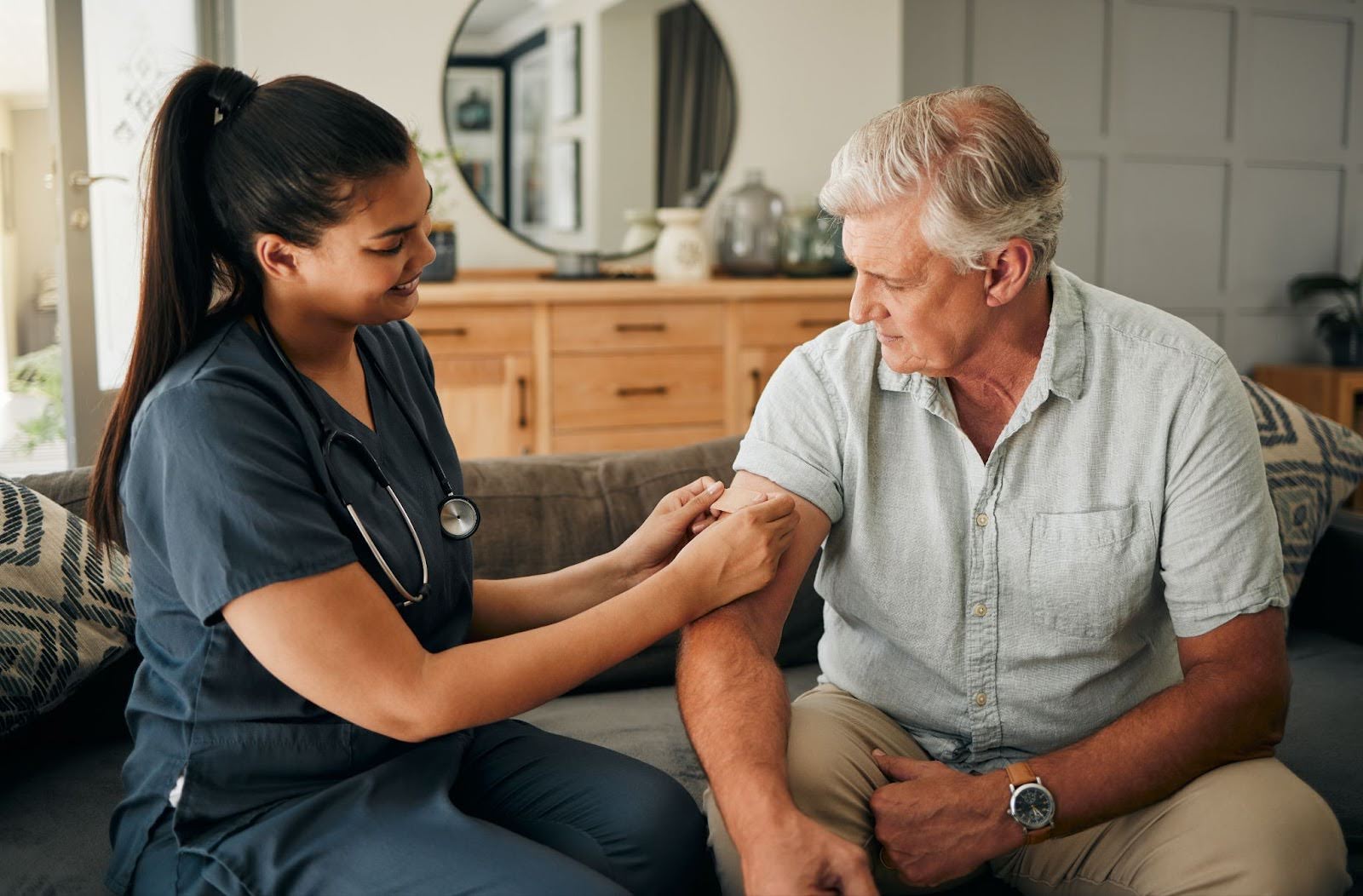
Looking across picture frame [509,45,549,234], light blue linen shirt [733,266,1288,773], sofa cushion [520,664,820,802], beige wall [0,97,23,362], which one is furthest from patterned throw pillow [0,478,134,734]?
picture frame [509,45,549,234]

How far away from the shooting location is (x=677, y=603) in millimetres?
1383

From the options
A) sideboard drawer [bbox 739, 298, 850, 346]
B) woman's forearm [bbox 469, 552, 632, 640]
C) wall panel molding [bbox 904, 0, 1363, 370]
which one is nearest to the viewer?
woman's forearm [bbox 469, 552, 632, 640]

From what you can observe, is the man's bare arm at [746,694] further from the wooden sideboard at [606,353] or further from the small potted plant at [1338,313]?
the small potted plant at [1338,313]

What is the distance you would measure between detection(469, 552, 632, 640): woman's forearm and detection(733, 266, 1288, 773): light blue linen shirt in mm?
245

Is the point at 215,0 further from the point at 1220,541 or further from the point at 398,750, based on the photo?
the point at 1220,541

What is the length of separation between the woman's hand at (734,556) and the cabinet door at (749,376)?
260 centimetres

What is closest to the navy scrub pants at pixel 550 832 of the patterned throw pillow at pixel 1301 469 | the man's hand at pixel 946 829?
the man's hand at pixel 946 829

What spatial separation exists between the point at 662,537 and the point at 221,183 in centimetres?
70

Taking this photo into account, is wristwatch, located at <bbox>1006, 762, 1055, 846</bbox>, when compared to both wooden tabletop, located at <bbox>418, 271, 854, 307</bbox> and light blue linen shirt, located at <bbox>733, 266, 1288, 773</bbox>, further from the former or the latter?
wooden tabletop, located at <bbox>418, 271, 854, 307</bbox>

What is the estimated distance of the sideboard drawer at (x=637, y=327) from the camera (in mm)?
3855

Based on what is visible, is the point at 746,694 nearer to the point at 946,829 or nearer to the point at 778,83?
the point at 946,829

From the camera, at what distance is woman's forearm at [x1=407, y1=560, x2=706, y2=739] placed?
1.22 m

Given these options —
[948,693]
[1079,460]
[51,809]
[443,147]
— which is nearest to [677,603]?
[948,693]

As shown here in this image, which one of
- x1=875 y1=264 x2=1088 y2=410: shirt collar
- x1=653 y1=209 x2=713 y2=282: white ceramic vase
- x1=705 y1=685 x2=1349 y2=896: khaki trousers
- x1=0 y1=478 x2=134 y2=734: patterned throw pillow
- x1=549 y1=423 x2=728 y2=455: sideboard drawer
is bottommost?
x1=705 y1=685 x2=1349 y2=896: khaki trousers
